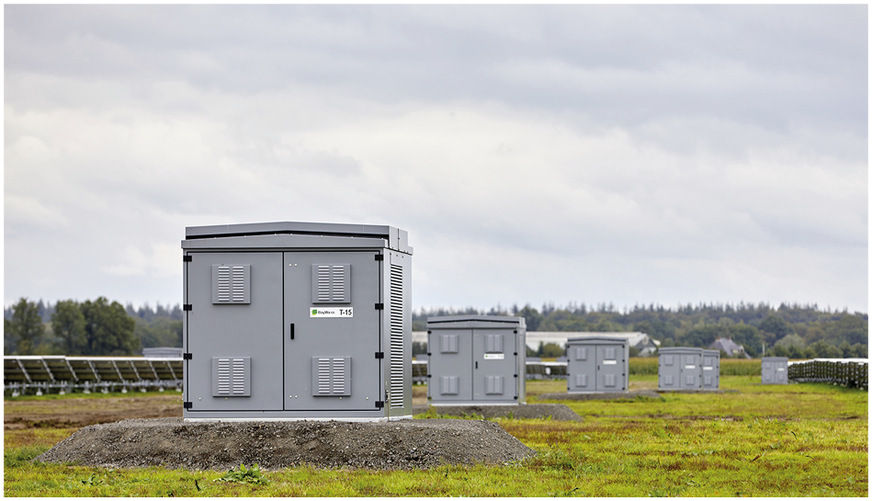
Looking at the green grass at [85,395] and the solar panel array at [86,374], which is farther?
the solar panel array at [86,374]

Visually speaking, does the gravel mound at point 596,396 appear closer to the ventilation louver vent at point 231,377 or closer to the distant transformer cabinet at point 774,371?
the ventilation louver vent at point 231,377

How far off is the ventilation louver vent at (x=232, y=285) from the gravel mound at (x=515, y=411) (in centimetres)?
1267

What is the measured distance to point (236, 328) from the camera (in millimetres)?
16953

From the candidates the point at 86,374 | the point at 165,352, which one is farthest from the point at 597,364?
the point at 165,352

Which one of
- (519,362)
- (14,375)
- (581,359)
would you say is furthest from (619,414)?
(14,375)

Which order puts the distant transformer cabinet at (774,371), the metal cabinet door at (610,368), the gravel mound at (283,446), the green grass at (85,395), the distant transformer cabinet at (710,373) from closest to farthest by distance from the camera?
the gravel mound at (283,446)
the green grass at (85,395)
the metal cabinet door at (610,368)
the distant transformer cabinet at (710,373)
the distant transformer cabinet at (774,371)

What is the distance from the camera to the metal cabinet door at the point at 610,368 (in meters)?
43.8

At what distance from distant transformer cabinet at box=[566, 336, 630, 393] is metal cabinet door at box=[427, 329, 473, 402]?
13.4 meters

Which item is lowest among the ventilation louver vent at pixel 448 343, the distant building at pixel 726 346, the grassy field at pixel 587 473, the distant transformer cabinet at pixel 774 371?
the distant building at pixel 726 346

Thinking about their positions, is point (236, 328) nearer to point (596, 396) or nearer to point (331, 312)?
point (331, 312)

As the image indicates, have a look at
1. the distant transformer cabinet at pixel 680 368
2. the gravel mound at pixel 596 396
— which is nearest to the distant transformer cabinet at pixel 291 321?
the gravel mound at pixel 596 396

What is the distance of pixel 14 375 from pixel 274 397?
2896cm

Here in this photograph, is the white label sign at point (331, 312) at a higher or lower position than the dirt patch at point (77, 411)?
higher

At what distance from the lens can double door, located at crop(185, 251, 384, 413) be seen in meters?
16.8
